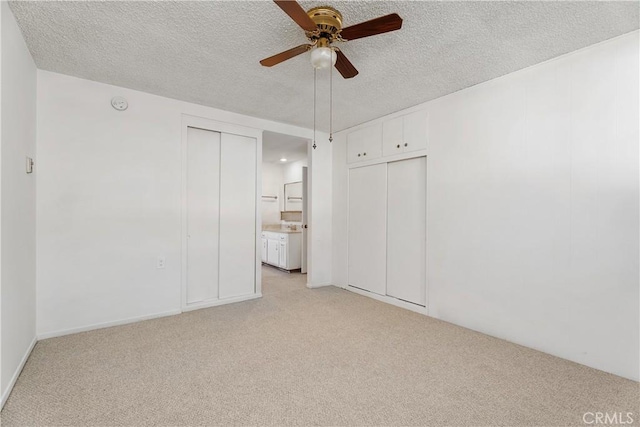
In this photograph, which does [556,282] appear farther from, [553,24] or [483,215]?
[553,24]

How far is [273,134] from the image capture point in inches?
174

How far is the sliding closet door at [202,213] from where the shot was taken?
143 inches

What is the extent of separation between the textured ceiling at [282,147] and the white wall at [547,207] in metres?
2.21

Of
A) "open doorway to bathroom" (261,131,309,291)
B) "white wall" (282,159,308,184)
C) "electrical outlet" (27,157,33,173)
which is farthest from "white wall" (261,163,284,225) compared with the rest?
"electrical outlet" (27,157,33,173)

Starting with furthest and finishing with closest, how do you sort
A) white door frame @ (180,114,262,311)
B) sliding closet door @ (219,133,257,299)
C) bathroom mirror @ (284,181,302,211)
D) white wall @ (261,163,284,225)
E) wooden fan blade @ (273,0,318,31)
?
white wall @ (261,163,284,225) < bathroom mirror @ (284,181,302,211) < sliding closet door @ (219,133,257,299) < white door frame @ (180,114,262,311) < wooden fan blade @ (273,0,318,31)

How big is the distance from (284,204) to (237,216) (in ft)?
10.9

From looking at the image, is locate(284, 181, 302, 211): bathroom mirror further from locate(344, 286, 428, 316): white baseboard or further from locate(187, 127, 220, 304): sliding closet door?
locate(187, 127, 220, 304): sliding closet door

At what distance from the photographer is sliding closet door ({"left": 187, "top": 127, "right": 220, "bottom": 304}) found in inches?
143

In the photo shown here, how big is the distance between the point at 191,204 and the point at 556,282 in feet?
12.1

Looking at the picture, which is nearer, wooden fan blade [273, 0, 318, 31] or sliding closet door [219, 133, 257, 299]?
wooden fan blade [273, 0, 318, 31]

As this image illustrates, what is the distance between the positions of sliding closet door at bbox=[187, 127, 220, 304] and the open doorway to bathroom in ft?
3.12

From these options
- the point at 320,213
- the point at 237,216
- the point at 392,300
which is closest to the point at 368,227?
the point at 320,213

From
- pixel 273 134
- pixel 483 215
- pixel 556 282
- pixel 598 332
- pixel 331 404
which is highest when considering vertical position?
pixel 273 134

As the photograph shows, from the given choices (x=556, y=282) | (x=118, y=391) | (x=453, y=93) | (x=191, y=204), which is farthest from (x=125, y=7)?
(x=556, y=282)
